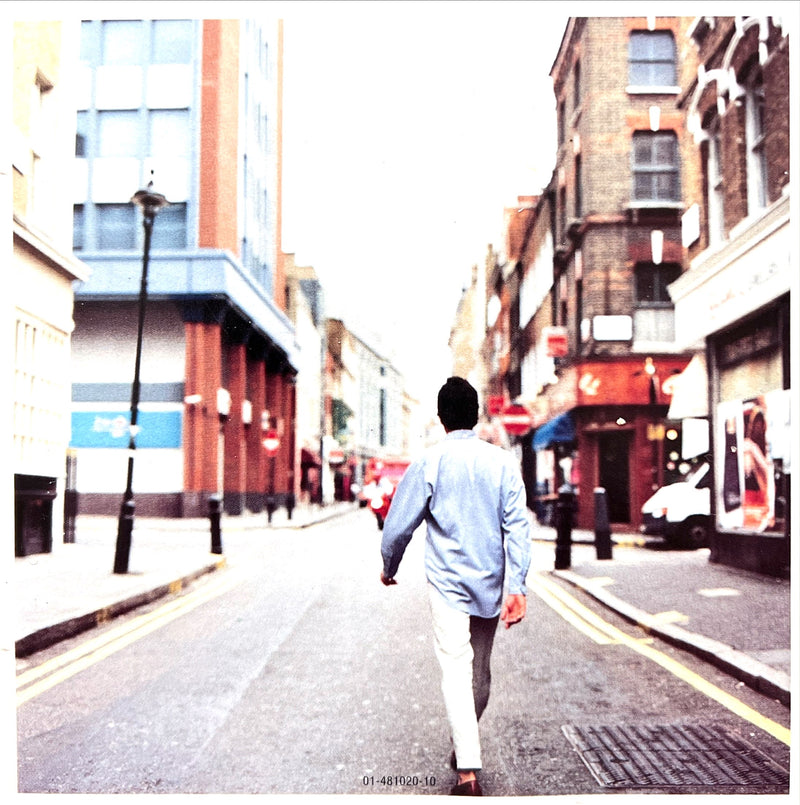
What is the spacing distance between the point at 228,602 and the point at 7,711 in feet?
19.7

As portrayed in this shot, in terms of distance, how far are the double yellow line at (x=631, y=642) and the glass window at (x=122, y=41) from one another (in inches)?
197

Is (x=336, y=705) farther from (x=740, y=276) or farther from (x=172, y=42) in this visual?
(x=740, y=276)

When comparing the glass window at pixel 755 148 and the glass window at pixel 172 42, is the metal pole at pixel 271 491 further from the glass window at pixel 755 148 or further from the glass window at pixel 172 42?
the glass window at pixel 755 148

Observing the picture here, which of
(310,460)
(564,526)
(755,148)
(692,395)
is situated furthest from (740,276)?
(310,460)

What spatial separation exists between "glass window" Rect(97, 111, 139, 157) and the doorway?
366 centimetres

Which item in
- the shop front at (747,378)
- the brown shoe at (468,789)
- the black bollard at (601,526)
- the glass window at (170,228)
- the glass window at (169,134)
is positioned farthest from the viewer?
the black bollard at (601,526)

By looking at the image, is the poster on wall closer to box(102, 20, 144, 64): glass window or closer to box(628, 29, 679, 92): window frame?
box(628, 29, 679, 92): window frame

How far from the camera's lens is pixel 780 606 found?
29.3ft

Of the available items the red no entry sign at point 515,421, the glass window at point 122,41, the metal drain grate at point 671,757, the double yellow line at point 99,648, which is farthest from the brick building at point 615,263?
the double yellow line at point 99,648

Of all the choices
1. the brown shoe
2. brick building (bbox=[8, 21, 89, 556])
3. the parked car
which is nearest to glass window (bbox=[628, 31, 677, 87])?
the parked car

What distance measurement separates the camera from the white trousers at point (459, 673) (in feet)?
14.0

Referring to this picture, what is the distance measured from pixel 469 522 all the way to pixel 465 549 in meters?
0.12

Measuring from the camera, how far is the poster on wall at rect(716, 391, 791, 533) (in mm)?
7664

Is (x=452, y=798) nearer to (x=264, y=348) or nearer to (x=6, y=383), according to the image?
(x=6, y=383)
